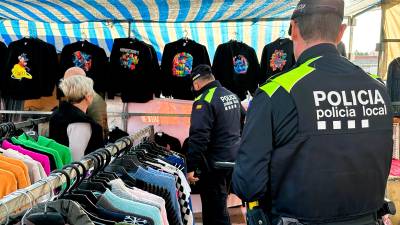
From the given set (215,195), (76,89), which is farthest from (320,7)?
(215,195)

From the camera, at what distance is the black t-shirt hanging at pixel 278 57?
4.84m

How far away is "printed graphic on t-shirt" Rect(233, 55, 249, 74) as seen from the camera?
491 cm

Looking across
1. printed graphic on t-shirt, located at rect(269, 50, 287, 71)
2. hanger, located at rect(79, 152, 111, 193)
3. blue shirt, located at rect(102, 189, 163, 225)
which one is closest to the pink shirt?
hanger, located at rect(79, 152, 111, 193)

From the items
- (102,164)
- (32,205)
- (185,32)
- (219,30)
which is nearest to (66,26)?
(185,32)

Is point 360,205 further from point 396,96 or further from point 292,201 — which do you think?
point 396,96

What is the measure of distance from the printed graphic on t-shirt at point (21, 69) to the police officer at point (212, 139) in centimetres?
192

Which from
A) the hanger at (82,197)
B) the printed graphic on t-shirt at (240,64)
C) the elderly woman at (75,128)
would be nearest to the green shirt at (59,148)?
the elderly woman at (75,128)

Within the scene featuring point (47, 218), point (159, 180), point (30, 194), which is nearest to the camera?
point (47, 218)

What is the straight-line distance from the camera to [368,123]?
1701 mm

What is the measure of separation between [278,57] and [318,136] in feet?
10.9

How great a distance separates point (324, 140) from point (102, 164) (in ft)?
3.66

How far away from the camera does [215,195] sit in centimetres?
402

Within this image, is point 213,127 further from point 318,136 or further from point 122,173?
point 318,136

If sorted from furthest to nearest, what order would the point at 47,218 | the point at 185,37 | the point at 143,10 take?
the point at 185,37, the point at 143,10, the point at 47,218
